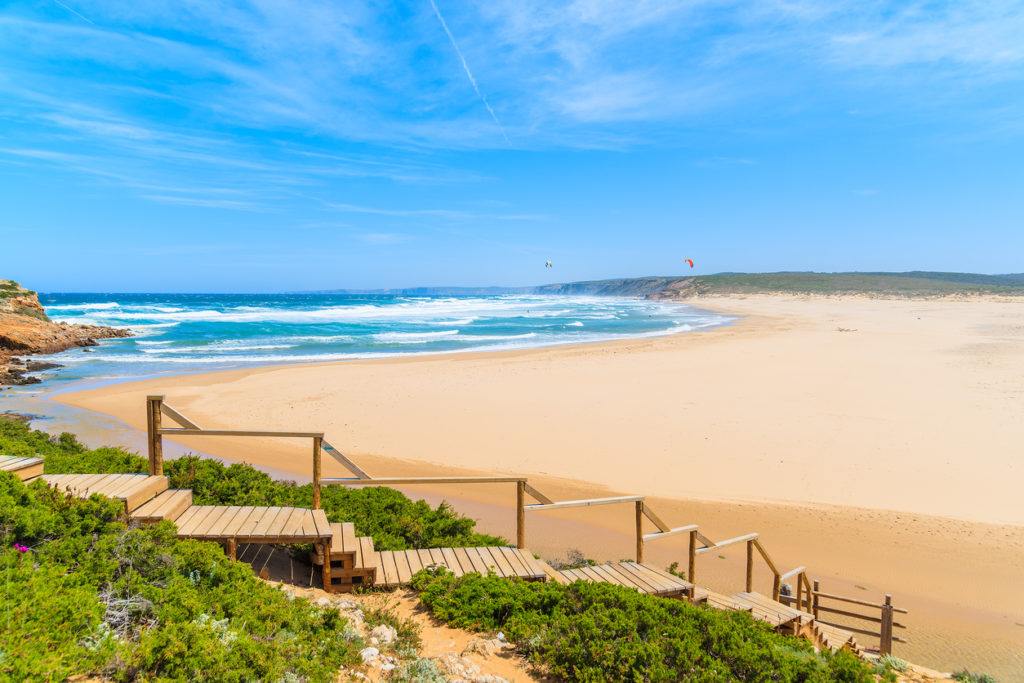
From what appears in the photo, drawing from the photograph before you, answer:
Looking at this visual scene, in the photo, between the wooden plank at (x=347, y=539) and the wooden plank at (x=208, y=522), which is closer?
the wooden plank at (x=208, y=522)

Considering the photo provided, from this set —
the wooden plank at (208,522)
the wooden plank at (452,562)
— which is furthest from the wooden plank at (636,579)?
the wooden plank at (208,522)

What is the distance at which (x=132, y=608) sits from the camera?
11.1ft

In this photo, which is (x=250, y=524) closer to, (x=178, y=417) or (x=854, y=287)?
(x=178, y=417)

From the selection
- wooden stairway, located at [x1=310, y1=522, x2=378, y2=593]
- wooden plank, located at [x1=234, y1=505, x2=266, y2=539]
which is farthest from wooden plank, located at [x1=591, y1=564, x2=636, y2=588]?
wooden plank, located at [x1=234, y1=505, x2=266, y2=539]

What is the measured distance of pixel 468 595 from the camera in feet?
15.1

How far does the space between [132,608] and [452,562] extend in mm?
2758

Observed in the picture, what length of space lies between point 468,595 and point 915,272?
20124 cm

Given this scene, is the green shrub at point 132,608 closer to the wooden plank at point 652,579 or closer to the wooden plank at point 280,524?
the wooden plank at point 280,524

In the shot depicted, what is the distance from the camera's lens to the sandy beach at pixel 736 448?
23.7ft

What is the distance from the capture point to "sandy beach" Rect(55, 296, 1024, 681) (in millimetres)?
7230

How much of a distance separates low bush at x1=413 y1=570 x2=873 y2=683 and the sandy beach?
9.30 feet

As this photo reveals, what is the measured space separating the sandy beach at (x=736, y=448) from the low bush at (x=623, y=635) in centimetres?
284

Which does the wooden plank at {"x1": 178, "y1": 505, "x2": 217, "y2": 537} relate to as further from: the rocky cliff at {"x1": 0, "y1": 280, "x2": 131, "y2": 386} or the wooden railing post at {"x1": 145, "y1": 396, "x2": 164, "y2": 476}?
the rocky cliff at {"x1": 0, "y1": 280, "x2": 131, "y2": 386}

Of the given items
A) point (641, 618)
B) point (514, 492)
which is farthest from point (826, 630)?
point (514, 492)
